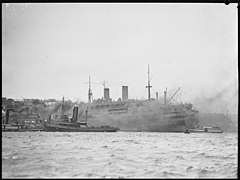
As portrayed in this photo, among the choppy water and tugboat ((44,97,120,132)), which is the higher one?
tugboat ((44,97,120,132))

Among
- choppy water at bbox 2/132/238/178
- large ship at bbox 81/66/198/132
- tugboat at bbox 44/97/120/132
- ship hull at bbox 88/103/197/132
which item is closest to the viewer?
choppy water at bbox 2/132/238/178

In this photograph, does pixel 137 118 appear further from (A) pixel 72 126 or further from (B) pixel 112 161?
(B) pixel 112 161

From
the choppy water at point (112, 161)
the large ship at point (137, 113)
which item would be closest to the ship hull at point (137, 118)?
the large ship at point (137, 113)

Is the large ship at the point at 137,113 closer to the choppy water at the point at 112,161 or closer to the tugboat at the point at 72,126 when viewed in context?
the tugboat at the point at 72,126

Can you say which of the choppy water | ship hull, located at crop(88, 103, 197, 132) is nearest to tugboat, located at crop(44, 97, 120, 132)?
ship hull, located at crop(88, 103, 197, 132)

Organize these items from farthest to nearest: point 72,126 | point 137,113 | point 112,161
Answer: point 72,126 → point 137,113 → point 112,161

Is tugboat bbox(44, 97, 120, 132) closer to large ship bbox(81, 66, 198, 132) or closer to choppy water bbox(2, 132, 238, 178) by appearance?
large ship bbox(81, 66, 198, 132)

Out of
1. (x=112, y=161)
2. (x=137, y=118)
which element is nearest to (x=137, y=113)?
(x=137, y=118)

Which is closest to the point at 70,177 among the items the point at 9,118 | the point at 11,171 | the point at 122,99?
the point at 11,171
